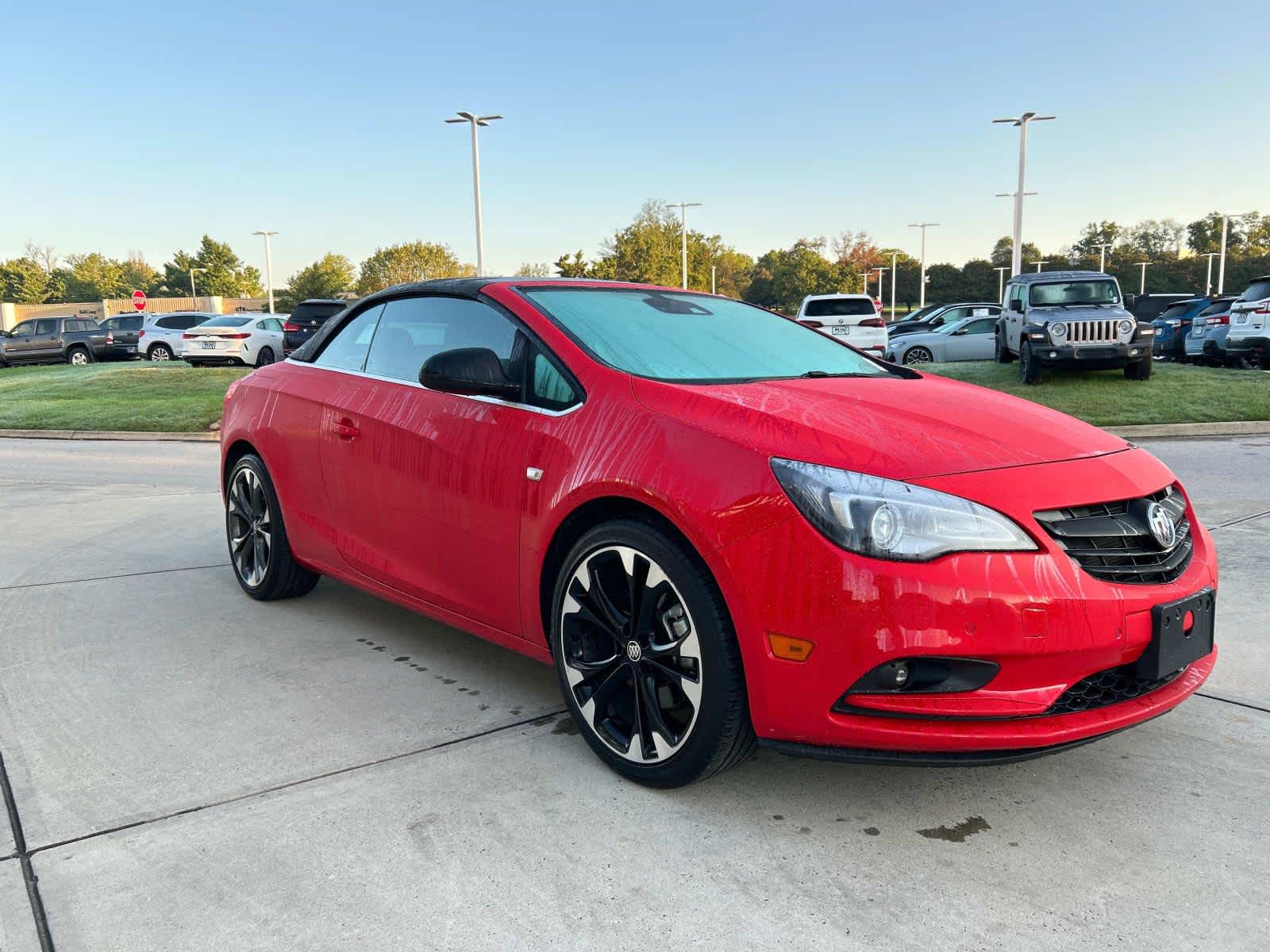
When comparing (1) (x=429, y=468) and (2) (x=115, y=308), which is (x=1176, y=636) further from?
(2) (x=115, y=308)

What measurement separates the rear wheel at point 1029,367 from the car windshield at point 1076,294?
1.09 metres

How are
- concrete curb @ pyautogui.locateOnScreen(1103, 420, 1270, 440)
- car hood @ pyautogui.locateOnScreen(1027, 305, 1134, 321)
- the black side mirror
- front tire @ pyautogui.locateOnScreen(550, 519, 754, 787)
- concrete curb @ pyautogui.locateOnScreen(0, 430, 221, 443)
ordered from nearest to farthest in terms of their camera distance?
front tire @ pyautogui.locateOnScreen(550, 519, 754, 787)
the black side mirror
concrete curb @ pyautogui.locateOnScreen(1103, 420, 1270, 440)
concrete curb @ pyautogui.locateOnScreen(0, 430, 221, 443)
car hood @ pyautogui.locateOnScreen(1027, 305, 1134, 321)

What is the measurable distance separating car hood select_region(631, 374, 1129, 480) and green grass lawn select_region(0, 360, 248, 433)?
42.7ft

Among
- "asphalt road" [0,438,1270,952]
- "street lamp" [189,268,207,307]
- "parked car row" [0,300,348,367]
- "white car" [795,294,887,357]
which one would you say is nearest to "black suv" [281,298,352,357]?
"parked car row" [0,300,348,367]

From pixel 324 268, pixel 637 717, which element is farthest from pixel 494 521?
pixel 324 268

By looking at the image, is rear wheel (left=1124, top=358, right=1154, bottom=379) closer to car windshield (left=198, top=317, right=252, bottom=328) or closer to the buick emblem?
the buick emblem

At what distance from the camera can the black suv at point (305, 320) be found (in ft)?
74.9

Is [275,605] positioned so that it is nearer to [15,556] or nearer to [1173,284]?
[15,556]

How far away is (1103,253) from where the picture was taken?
3479 inches

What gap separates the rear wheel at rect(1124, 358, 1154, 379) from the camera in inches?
A: 632

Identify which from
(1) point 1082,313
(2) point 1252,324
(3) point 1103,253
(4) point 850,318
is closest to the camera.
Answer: (1) point 1082,313

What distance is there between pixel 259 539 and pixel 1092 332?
46.6 ft

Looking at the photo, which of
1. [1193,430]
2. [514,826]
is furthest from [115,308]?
[514,826]

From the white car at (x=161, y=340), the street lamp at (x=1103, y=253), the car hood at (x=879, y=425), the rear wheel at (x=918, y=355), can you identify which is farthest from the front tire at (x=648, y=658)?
the street lamp at (x=1103, y=253)
